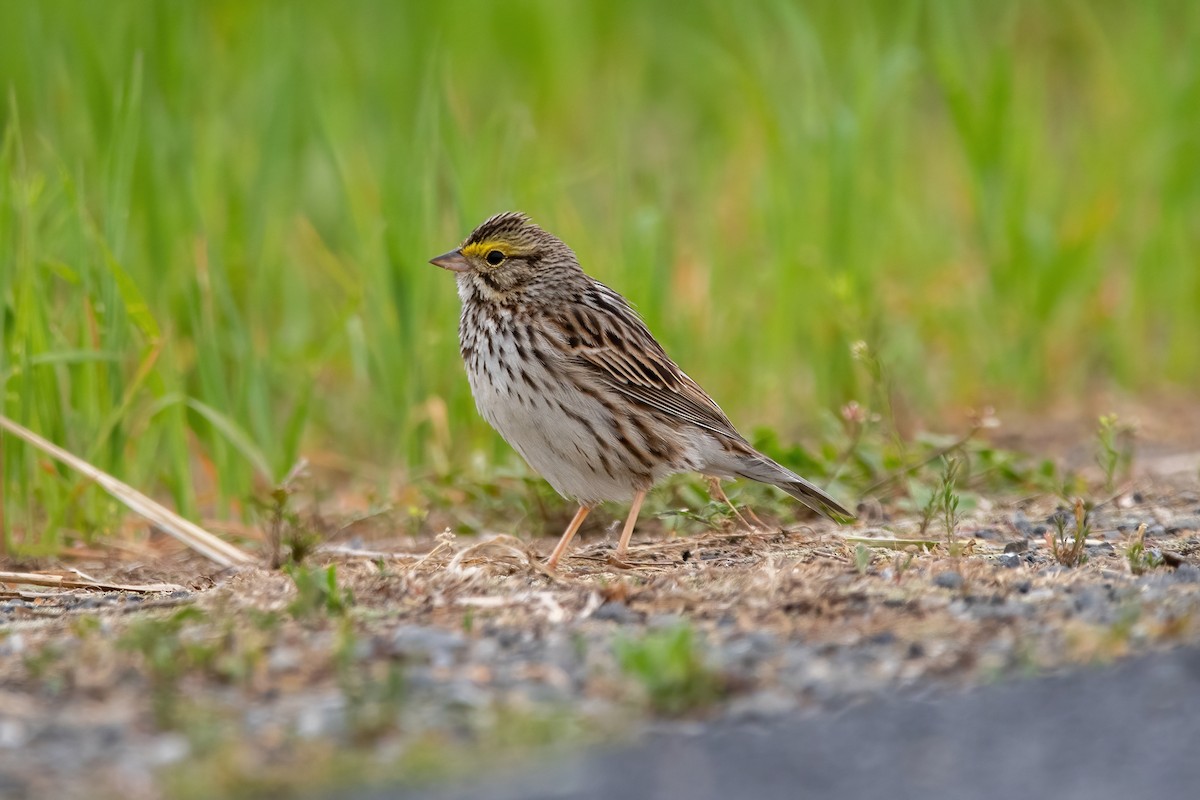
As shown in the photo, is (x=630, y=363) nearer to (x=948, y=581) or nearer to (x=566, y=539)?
(x=566, y=539)

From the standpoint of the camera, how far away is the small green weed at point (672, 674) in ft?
12.8

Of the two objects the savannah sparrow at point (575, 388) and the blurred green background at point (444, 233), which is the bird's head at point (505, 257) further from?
the blurred green background at point (444, 233)

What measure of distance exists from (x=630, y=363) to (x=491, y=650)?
2564mm

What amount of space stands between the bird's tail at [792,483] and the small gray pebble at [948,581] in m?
1.59

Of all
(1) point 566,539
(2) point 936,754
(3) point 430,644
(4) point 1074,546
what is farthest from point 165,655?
(4) point 1074,546

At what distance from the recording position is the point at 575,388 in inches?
259

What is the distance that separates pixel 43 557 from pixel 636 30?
8.87 metres

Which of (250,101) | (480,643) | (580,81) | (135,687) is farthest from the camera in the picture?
(580,81)

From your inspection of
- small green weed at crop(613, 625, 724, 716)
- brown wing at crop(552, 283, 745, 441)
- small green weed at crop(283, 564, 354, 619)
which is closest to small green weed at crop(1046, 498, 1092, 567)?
brown wing at crop(552, 283, 745, 441)

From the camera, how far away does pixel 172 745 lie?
370 centimetres

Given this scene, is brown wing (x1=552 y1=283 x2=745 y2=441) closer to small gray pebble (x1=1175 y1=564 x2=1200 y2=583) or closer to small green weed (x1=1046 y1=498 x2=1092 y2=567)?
small green weed (x1=1046 y1=498 x2=1092 y2=567)

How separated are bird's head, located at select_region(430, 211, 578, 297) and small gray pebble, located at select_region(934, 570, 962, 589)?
99.4 inches

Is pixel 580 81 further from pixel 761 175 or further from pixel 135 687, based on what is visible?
pixel 135 687

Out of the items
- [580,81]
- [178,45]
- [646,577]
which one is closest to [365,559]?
[646,577]
